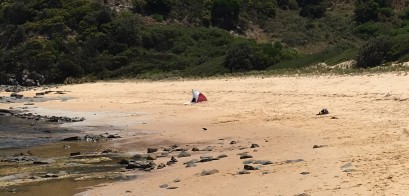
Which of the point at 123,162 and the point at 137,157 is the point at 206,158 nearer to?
the point at 123,162

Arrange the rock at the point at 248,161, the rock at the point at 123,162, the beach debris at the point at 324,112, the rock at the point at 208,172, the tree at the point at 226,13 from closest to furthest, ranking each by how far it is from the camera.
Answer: the rock at the point at 208,172
the rock at the point at 248,161
the rock at the point at 123,162
the beach debris at the point at 324,112
the tree at the point at 226,13

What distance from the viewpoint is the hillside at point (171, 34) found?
4819 cm

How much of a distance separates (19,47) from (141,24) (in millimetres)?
12243

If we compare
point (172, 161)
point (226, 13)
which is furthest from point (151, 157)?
point (226, 13)

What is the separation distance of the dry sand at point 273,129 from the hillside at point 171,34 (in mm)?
14243

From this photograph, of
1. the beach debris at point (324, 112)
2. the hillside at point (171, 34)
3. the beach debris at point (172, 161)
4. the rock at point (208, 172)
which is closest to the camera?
the rock at point (208, 172)

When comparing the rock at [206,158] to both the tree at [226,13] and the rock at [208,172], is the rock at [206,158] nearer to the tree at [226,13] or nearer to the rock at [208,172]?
the rock at [208,172]

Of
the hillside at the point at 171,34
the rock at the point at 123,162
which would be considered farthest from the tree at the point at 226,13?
the rock at the point at 123,162

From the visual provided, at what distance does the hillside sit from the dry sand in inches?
561

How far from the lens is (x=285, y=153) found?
35.1 ft

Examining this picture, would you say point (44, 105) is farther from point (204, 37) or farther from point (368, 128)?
point (204, 37)

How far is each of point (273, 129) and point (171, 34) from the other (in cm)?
4254

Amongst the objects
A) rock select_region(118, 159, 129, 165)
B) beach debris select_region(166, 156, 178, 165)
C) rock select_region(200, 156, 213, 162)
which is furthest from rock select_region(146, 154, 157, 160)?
rock select_region(200, 156, 213, 162)

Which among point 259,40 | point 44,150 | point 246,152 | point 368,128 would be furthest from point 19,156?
point 259,40
